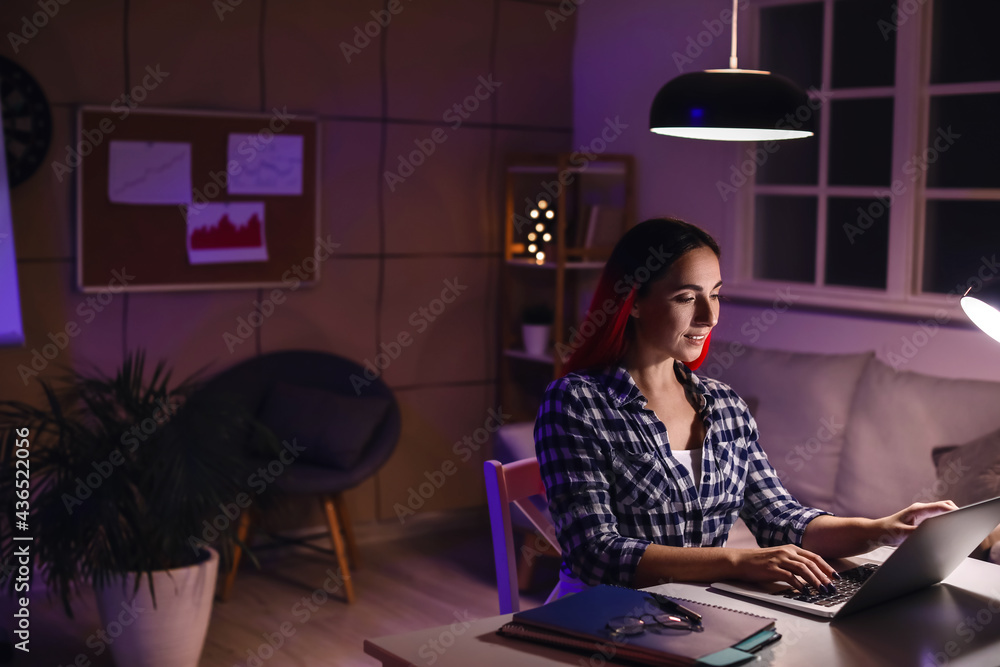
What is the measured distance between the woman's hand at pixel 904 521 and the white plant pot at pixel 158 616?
2.25 meters

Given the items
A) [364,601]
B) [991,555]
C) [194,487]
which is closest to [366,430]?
[364,601]

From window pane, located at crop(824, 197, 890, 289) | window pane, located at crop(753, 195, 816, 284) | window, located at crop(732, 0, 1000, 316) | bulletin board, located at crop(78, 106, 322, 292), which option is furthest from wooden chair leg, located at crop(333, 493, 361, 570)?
A: window pane, located at crop(824, 197, 890, 289)

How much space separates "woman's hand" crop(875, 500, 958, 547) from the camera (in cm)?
194

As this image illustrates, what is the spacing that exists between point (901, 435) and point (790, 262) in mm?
1235

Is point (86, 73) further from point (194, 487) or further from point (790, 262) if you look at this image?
point (790, 262)

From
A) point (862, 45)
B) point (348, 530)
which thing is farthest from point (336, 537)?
point (862, 45)

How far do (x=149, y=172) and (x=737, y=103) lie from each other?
9.41 ft

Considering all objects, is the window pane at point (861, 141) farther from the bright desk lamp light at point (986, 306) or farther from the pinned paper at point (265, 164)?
the bright desk lamp light at point (986, 306)

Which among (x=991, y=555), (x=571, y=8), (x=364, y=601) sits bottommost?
(x=364, y=601)

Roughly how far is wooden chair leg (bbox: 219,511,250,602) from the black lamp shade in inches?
100

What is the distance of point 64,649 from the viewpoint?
12.1 feet

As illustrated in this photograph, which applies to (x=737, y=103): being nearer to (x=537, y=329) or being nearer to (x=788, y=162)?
(x=788, y=162)

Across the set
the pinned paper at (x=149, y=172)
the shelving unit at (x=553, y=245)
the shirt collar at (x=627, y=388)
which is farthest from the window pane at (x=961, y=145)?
the pinned paper at (x=149, y=172)

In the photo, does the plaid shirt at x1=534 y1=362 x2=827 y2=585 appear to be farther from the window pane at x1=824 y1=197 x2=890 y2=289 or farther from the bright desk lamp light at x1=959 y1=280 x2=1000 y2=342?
the window pane at x1=824 y1=197 x2=890 y2=289
